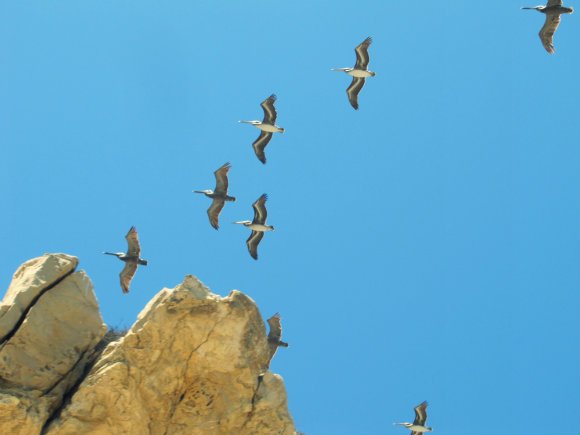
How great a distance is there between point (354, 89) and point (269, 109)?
4020mm

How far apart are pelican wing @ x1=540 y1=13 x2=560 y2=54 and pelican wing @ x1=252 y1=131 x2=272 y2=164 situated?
472 inches

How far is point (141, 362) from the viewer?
2250 cm

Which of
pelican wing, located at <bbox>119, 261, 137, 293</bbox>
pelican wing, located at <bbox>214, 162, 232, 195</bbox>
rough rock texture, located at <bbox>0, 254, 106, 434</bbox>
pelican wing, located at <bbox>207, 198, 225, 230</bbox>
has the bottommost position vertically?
rough rock texture, located at <bbox>0, 254, 106, 434</bbox>

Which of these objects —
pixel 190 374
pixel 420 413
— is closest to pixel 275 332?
pixel 420 413

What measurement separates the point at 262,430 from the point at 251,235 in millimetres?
16861

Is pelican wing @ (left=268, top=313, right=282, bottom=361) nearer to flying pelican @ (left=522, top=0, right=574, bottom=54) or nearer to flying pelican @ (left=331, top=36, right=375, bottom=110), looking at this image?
flying pelican @ (left=331, top=36, right=375, bottom=110)

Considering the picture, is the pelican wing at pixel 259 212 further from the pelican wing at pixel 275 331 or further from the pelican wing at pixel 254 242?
the pelican wing at pixel 275 331

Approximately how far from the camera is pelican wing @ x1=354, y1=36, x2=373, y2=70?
38.9 metres

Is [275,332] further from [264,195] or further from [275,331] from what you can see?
[264,195]

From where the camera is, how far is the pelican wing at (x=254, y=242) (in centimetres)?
3912

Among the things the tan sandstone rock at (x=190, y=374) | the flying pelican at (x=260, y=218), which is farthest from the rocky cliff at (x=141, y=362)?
the flying pelican at (x=260, y=218)

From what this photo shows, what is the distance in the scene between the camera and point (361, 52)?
3906 centimetres

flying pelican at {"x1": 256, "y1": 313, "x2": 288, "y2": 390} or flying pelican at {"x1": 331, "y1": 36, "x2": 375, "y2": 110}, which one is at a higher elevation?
flying pelican at {"x1": 331, "y1": 36, "x2": 375, "y2": 110}

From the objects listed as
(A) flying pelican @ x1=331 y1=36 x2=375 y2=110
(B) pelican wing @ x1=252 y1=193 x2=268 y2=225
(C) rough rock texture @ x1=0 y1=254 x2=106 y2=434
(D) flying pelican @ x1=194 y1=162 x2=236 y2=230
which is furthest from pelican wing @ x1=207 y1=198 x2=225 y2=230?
(C) rough rock texture @ x1=0 y1=254 x2=106 y2=434
